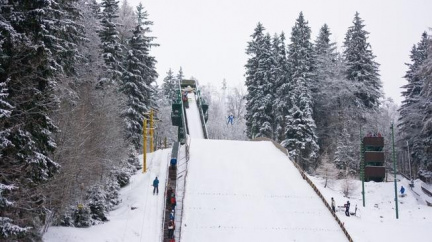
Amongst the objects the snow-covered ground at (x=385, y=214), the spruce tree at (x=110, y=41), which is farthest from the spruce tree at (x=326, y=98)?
the spruce tree at (x=110, y=41)

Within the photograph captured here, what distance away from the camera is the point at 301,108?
4697 cm

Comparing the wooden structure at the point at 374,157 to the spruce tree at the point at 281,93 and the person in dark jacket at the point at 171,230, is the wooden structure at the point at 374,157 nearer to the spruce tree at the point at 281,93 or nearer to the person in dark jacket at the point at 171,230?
the spruce tree at the point at 281,93

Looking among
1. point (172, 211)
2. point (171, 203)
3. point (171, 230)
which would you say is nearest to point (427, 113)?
point (171, 203)

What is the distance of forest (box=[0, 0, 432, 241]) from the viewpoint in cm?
1302

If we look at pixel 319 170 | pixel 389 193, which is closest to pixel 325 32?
pixel 319 170

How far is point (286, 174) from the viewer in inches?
1275

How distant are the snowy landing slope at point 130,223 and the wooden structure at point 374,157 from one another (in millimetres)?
21527

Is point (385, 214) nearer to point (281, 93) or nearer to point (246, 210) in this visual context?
point (246, 210)

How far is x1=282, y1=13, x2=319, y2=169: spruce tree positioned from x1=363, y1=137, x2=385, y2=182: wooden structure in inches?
209

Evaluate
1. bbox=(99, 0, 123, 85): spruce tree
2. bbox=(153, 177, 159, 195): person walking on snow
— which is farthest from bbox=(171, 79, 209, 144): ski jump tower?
bbox=(153, 177, 159, 195): person walking on snow

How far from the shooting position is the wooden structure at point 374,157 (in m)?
41.9

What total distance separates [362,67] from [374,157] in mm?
14489

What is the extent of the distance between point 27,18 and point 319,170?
1370 inches

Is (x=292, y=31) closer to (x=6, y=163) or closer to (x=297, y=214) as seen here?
(x=297, y=214)
